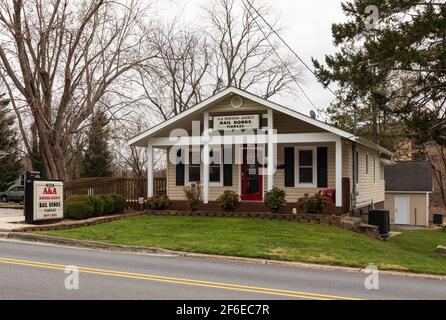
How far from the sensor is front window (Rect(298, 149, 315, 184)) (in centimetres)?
2138

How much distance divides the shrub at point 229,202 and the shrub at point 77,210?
5.07 meters

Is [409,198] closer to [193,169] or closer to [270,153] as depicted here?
[193,169]

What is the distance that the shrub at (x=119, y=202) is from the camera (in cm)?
2169

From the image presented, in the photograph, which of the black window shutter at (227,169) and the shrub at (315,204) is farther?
the black window shutter at (227,169)

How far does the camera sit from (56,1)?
1150 inches

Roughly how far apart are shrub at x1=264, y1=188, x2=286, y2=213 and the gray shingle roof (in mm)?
24543

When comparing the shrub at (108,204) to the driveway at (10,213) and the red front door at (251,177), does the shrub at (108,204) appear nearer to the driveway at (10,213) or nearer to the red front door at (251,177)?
the driveway at (10,213)

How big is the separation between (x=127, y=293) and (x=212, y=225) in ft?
32.3

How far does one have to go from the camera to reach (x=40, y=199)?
1761cm

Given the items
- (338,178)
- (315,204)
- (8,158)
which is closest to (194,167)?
(315,204)

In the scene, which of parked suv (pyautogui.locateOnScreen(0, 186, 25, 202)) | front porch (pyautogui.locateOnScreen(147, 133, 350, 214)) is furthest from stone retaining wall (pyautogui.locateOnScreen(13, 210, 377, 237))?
parked suv (pyautogui.locateOnScreen(0, 186, 25, 202))

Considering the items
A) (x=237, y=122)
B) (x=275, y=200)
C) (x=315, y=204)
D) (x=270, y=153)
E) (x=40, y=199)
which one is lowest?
(x=315, y=204)

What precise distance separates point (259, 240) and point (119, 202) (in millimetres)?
9262

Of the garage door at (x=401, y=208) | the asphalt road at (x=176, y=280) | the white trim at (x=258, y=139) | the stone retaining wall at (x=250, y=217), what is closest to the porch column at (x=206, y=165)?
the white trim at (x=258, y=139)
